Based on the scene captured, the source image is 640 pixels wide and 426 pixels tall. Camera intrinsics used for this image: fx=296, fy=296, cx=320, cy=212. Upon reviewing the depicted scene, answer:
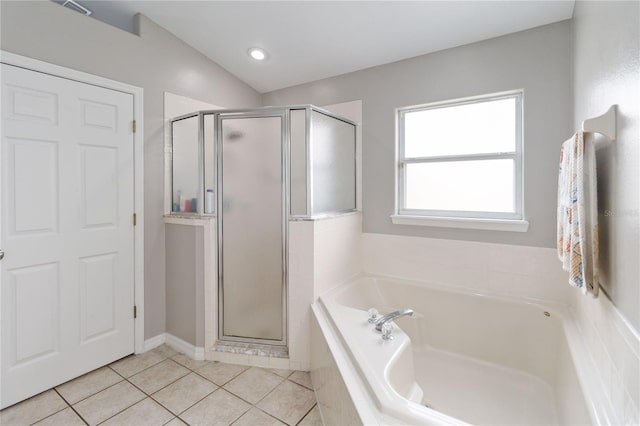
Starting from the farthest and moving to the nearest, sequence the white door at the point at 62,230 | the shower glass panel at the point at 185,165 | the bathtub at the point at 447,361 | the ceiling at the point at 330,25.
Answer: the shower glass panel at the point at 185,165
the ceiling at the point at 330,25
the white door at the point at 62,230
the bathtub at the point at 447,361

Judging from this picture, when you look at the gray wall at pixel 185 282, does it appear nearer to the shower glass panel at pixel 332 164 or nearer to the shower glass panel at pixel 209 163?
the shower glass panel at pixel 209 163

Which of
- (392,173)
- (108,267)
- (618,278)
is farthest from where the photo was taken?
(392,173)

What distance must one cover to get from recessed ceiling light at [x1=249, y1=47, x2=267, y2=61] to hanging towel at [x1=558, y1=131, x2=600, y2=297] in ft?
7.65

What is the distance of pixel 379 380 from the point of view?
115 cm

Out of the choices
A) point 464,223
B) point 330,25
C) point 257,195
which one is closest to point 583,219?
point 464,223

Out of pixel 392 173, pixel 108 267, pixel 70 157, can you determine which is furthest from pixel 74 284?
pixel 392 173

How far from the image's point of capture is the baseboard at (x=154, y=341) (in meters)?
2.35

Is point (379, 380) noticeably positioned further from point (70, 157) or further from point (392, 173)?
point (70, 157)

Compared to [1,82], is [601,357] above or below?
below

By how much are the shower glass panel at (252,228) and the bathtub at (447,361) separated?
434 millimetres

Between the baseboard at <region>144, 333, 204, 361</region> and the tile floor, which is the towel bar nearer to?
the tile floor

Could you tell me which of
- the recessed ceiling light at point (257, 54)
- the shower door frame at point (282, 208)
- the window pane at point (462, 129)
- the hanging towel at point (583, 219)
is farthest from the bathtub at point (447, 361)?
the recessed ceiling light at point (257, 54)

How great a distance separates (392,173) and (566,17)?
145 cm

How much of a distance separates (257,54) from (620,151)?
99.3 inches
